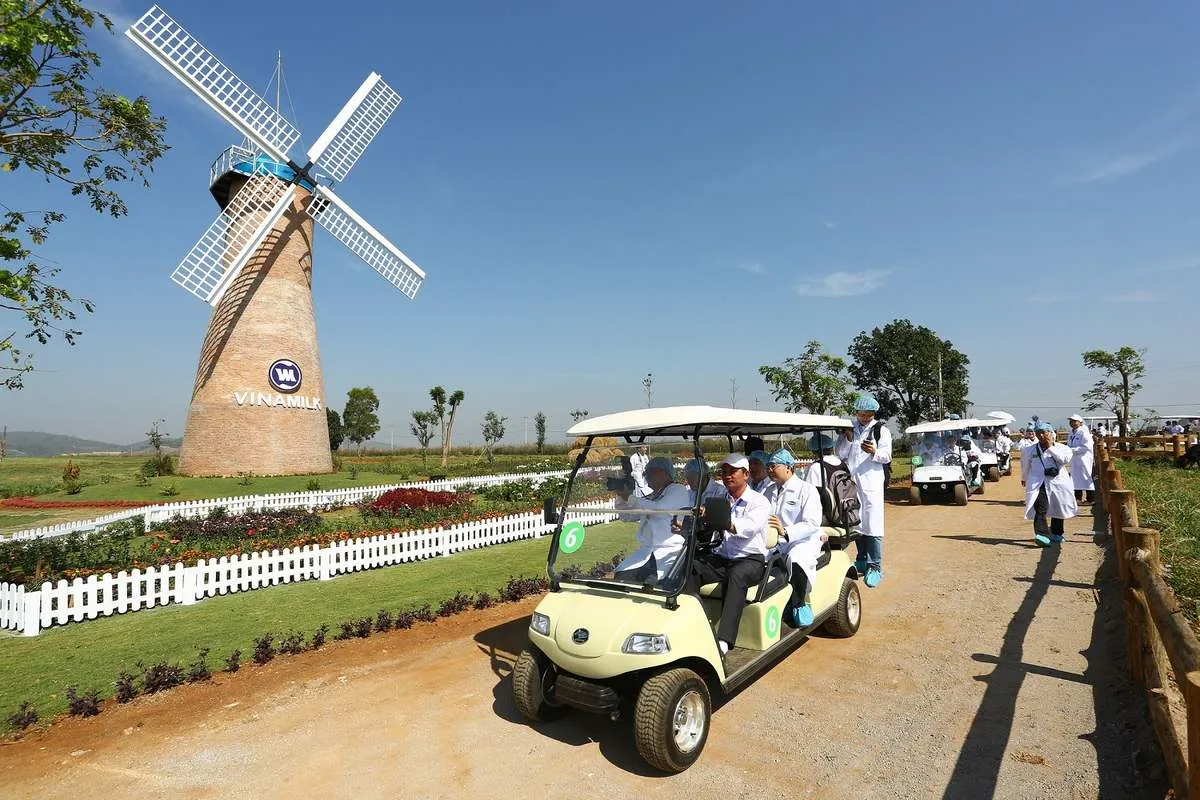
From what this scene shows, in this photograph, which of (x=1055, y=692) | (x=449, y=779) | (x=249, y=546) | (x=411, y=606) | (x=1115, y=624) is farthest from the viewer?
(x=249, y=546)

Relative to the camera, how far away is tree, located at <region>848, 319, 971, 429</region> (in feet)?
176

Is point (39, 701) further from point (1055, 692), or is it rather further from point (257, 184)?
point (257, 184)

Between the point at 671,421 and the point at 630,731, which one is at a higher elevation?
the point at 671,421

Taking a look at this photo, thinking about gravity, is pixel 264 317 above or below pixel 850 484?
above

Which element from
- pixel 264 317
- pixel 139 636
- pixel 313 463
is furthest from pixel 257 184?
pixel 139 636

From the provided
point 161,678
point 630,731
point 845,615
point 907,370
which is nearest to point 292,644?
point 161,678

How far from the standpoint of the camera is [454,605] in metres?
7.31

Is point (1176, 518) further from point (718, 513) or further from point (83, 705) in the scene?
point (83, 705)

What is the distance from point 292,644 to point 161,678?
1116mm

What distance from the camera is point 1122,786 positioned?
3.30 metres

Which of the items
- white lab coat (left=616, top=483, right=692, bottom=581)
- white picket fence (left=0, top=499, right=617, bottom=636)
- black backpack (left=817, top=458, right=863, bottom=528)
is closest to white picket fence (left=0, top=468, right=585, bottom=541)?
white picket fence (left=0, top=499, right=617, bottom=636)

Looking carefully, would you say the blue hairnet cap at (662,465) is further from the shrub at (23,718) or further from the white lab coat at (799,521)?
the shrub at (23,718)

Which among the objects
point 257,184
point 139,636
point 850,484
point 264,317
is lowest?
point 139,636

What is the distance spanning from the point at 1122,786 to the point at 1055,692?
1282mm
